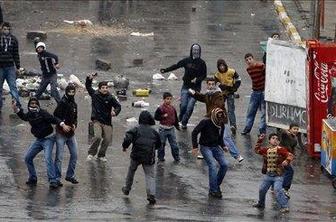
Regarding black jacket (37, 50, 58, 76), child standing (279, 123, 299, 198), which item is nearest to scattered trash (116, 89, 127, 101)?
black jacket (37, 50, 58, 76)

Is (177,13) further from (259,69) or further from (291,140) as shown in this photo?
(291,140)

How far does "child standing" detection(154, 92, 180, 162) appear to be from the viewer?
2058cm

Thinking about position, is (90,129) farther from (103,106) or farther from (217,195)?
(217,195)

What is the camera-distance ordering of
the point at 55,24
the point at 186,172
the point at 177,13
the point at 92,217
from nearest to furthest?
1. the point at 92,217
2. the point at 186,172
3. the point at 55,24
4. the point at 177,13

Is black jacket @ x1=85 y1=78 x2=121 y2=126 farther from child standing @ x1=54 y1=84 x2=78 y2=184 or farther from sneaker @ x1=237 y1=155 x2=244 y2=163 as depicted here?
sneaker @ x1=237 y1=155 x2=244 y2=163

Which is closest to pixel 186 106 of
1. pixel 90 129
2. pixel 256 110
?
pixel 256 110

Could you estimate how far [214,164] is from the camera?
18766mm

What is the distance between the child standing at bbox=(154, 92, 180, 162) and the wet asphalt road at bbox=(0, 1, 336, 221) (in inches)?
8.7

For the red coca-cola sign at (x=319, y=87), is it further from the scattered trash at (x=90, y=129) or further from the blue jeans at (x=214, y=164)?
the scattered trash at (x=90, y=129)

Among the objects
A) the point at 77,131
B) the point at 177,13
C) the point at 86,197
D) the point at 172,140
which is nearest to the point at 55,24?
the point at 177,13

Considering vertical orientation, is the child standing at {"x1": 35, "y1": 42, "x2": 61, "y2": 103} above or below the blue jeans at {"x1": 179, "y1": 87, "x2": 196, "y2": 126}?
above

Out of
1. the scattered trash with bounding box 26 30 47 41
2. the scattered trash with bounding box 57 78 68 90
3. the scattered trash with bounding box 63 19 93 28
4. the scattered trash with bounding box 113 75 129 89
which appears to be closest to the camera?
the scattered trash with bounding box 57 78 68 90

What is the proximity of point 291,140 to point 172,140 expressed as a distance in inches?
113

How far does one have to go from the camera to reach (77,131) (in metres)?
22.8
